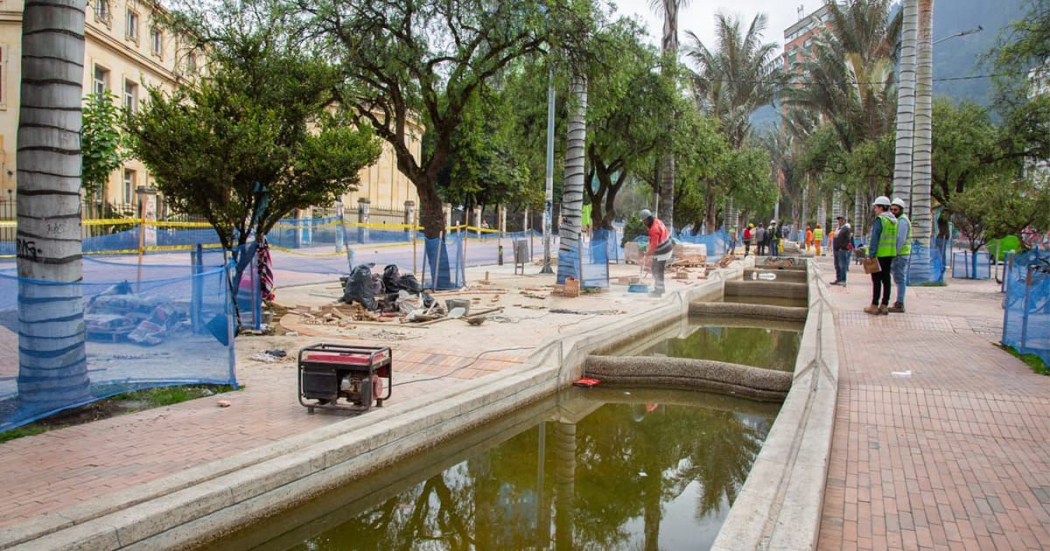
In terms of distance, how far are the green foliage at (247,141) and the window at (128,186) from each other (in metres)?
26.8

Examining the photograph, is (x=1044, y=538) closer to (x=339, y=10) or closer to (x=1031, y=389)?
(x=1031, y=389)

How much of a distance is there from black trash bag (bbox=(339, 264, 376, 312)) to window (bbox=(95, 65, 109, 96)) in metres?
25.8

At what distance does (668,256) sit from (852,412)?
Result: 9842mm

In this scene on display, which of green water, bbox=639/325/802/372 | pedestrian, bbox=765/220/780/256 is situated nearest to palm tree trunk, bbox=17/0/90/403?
green water, bbox=639/325/802/372

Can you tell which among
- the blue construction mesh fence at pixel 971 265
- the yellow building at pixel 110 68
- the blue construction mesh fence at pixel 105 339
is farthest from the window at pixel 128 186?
the blue construction mesh fence at pixel 971 265

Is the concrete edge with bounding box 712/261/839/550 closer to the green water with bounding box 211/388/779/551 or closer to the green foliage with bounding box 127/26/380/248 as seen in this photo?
the green water with bounding box 211/388/779/551

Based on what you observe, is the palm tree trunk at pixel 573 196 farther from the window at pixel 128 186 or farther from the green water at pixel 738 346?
the window at pixel 128 186

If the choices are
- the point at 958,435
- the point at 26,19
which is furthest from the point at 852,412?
the point at 26,19

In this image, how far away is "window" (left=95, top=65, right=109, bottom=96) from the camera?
30.8m

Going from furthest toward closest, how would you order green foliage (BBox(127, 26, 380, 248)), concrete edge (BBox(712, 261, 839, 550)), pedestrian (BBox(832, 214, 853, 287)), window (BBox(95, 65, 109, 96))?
window (BBox(95, 65, 109, 96)), pedestrian (BBox(832, 214, 853, 287)), green foliage (BBox(127, 26, 380, 248)), concrete edge (BBox(712, 261, 839, 550))

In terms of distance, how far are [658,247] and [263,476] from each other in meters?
12.4

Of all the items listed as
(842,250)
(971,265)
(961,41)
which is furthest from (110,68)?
(961,41)

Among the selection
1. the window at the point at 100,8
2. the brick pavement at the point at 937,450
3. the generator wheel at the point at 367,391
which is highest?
the window at the point at 100,8

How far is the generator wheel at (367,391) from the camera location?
566 centimetres
